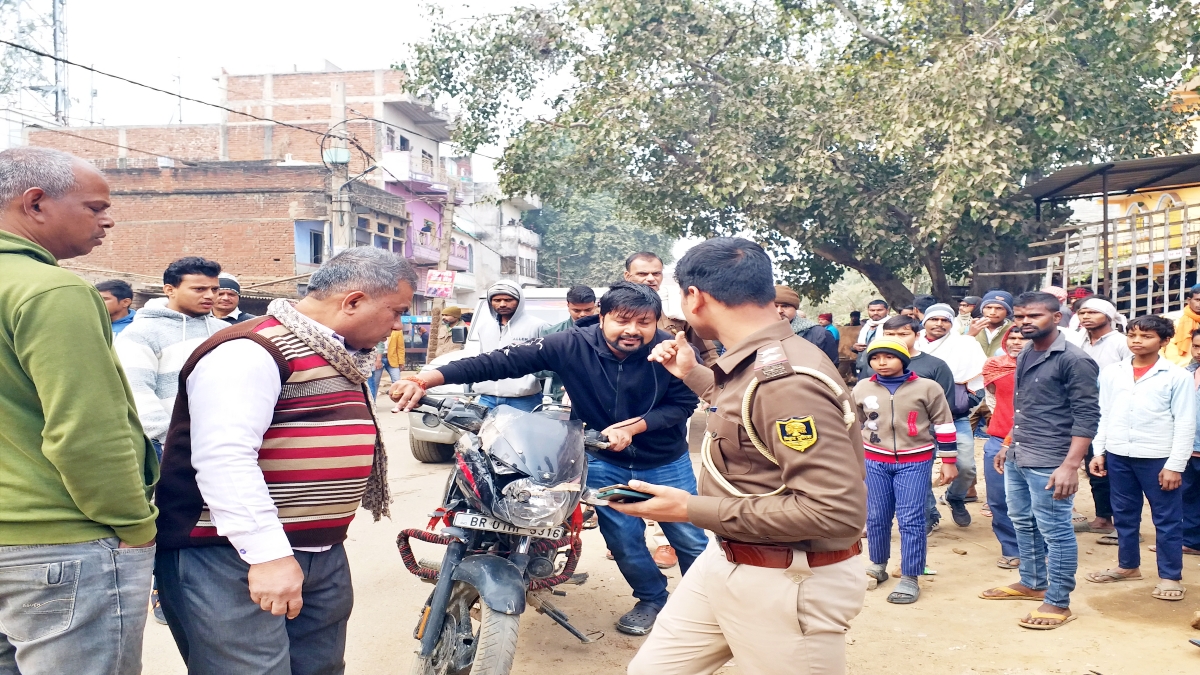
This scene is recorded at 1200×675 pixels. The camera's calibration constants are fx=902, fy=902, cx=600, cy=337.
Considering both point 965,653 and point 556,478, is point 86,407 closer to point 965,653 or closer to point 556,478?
point 556,478

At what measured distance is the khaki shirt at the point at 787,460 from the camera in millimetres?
2109

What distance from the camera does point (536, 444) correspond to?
3273 mm

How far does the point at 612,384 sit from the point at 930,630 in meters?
2.10

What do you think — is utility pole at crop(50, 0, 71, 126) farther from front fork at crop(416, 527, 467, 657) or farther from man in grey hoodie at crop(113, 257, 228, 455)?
front fork at crop(416, 527, 467, 657)

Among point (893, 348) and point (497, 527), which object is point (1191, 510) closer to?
point (893, 348)

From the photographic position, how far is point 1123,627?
456 centimetres

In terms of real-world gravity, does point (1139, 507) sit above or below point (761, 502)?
below

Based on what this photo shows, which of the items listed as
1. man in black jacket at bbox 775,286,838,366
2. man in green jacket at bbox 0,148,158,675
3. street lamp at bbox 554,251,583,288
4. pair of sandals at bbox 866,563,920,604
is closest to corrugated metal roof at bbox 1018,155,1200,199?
man in black jacket at bbox 775,286,838,366

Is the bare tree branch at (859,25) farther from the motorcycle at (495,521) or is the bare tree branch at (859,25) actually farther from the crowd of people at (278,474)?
the motorcycle at (495,521)

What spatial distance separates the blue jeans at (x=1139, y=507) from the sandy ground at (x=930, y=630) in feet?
0.61

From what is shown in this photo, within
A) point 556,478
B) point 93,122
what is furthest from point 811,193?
point 93,122

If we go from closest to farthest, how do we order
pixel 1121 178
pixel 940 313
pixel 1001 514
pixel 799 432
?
pixel 799 432 < pixel 1001 514 < pixel 940 313 < pixel 1121 178

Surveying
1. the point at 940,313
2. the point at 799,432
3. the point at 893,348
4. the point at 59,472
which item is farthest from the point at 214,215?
the point at 799,432

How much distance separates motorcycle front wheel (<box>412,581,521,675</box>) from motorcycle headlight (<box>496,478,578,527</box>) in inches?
13.0
